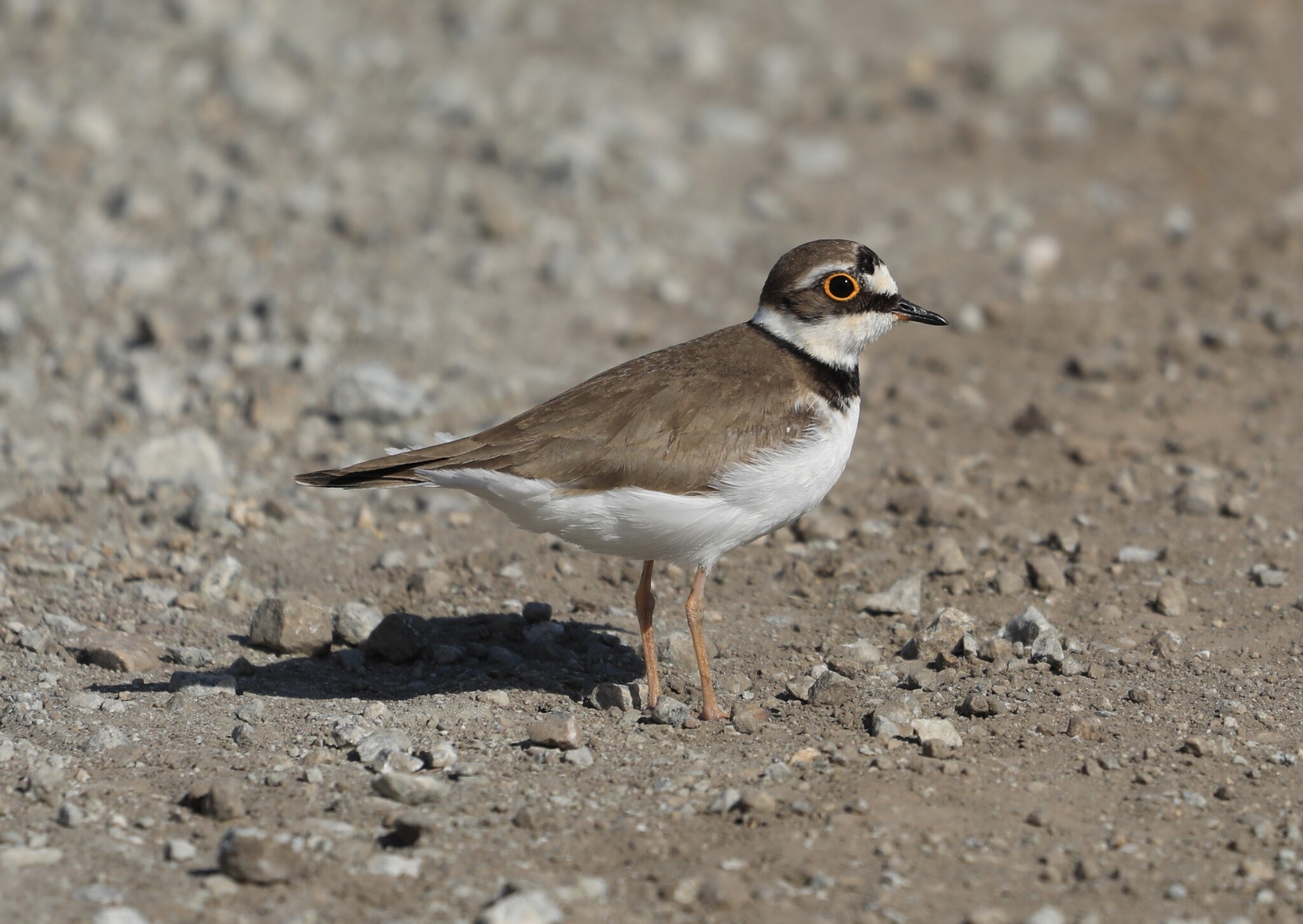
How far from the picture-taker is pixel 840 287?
21.8ft

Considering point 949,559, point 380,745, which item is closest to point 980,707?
point 949,559

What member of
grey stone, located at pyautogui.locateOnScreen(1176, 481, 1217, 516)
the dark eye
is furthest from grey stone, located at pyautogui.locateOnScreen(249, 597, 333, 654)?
grey stone, located at pyautogui.locateOnScreen(1176, 481, 1217, 516)

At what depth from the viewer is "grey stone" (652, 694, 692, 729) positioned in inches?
237

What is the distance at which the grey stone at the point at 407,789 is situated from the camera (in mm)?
5168

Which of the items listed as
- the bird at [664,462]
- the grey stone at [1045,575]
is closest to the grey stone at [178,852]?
the bird at [664,462]

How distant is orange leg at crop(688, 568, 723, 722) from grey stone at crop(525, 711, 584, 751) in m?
0.63

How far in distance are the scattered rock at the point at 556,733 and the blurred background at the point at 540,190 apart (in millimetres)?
3590

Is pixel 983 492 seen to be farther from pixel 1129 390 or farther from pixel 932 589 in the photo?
pixel 1129 390

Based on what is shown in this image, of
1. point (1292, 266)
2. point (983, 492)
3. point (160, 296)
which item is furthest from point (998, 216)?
point (160, 296)

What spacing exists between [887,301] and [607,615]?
2.15 metres

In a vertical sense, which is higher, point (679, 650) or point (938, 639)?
point (938, 639)

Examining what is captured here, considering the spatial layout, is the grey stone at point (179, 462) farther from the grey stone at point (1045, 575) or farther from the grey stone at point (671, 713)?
the grey stone at point (1045, 575)

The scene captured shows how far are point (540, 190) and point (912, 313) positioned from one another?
6.20m

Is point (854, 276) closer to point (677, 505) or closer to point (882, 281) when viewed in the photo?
point (882, 281)
